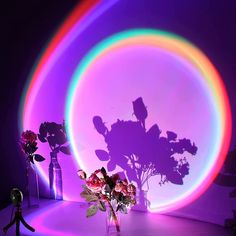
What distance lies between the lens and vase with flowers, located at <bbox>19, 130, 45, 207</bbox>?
1.98 meters

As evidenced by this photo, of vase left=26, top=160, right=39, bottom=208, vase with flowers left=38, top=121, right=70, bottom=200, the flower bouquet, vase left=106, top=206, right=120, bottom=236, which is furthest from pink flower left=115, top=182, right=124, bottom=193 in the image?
vase left=26, top=160, right=39, bottom=208

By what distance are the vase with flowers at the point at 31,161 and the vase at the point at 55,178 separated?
0.25 feet

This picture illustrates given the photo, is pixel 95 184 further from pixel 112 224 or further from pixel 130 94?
pixel 130 94

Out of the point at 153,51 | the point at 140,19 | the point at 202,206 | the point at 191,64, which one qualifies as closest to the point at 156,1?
the point at 140,19

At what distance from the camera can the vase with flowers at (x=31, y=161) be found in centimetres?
198

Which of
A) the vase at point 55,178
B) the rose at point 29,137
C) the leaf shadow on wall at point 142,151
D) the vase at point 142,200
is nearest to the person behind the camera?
the leaf shadow on wall at point 142,151

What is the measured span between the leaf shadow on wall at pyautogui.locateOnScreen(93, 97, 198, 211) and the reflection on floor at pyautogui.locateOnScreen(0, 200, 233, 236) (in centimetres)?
13

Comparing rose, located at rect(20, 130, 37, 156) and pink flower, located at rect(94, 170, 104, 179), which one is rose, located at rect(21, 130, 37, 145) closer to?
rose, located at rect(20, 130, 37, 156)

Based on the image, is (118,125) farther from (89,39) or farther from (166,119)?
(89,39)

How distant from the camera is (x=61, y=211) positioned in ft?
6.33

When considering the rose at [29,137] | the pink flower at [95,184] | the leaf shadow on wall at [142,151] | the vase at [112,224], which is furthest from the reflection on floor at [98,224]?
the rose at [29,137]

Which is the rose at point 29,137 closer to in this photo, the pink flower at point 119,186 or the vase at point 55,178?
the vase at point 55,178

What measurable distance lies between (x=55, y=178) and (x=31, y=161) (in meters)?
0.18

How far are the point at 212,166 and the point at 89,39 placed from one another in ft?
2.92
